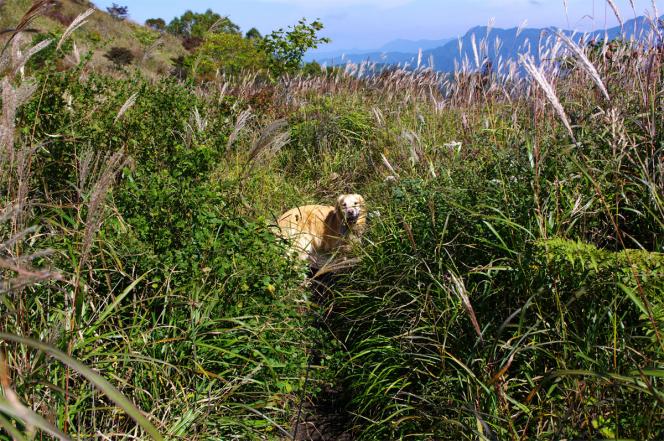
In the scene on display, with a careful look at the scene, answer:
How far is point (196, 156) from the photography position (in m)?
3.69

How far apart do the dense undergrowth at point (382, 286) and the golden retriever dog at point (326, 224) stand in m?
0.38

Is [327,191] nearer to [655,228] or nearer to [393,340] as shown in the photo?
[393,340]

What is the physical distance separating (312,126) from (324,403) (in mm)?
5160

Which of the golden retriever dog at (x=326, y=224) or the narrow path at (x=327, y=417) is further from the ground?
the golden retriever dog at (x=326, y=224)

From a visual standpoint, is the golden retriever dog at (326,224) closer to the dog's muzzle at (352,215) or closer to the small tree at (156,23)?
the dog's muzzle at (352,215)

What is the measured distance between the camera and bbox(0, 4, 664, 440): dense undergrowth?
7.90 ft

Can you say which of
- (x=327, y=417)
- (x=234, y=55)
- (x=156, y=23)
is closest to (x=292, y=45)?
(x=234, y=55)

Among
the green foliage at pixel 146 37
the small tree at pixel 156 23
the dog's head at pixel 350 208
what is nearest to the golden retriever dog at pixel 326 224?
the dog's head at pixel 350 208

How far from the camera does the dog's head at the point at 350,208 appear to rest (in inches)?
197

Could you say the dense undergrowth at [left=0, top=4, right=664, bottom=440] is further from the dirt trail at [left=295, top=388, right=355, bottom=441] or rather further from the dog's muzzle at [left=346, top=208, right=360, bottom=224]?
the dog's muzzle at [left=346, top=208, right=360, bottom=224]

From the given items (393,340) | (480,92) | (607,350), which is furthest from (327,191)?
(607,350)

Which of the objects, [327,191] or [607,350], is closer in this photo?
[607,350]

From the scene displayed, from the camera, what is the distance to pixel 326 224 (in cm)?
582

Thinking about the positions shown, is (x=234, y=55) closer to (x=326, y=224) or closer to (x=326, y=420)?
(x=326, y=224)
